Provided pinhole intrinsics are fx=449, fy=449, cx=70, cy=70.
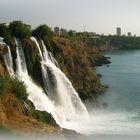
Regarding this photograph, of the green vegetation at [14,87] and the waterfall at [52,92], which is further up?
the green vegetation at [14,87]

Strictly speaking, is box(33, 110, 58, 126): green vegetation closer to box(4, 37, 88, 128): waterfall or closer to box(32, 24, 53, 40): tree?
box(4, 37, 88, 128): waterfall

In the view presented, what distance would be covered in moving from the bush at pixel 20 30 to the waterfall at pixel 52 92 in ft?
2.24

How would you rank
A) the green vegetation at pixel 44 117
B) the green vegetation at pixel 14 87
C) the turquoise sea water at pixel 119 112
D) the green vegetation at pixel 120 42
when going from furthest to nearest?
the green vegetation at pixel 120 42
the turquoise sea water at pixel 119 112
the green vegetation at pixel 44 117
the green vegetation at pixel 14 87

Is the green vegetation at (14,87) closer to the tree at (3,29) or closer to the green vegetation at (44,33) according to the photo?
the tree at (3,29)

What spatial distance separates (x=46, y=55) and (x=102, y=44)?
120m

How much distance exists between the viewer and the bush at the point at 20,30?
38125 millimetres

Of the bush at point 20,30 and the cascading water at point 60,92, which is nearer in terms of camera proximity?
the cascading water at point 60,92

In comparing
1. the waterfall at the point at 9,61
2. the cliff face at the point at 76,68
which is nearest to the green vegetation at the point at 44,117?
the waterfall at the point at 9,61

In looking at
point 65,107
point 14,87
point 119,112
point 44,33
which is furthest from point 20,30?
point 14,87

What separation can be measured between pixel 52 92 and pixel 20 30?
6.00 m

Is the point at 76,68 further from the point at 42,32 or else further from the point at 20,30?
the point at 20,30

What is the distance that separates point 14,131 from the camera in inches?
802

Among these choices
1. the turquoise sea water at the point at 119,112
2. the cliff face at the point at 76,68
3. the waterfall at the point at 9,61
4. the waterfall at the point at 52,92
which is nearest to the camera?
the turquoise sea water at the point at 119,112

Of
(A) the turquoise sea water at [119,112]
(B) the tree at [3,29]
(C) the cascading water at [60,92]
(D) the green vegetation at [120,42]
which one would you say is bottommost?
(D) the green vegetation at [120,42]
